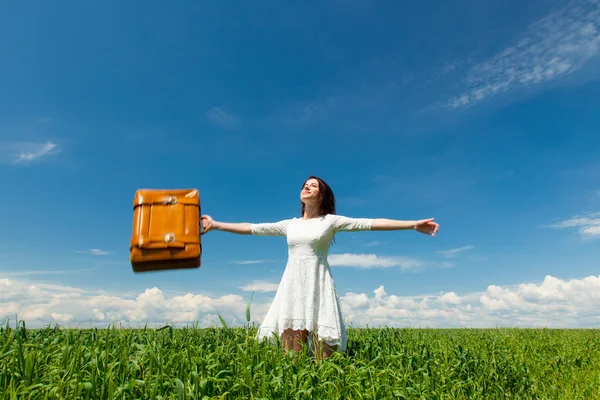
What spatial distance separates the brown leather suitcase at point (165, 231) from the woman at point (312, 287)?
140 centimetres

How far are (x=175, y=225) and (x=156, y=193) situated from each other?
1.65ft

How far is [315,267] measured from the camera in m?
6.68

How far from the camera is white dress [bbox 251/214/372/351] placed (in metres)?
6.50

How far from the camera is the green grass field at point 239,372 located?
4285 mm

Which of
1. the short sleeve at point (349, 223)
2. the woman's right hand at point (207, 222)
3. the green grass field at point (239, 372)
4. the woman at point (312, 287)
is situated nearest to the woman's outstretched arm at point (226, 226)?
the woman's right hand at point (207, 222)

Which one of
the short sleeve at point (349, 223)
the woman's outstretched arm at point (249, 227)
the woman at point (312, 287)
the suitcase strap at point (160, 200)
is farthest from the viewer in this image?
the woman's outstretched arm at point (249, 227)

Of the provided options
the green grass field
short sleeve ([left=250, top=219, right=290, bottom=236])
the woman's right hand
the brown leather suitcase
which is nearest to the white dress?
short sleeve ([left=250, top=219, right=290, bottom=236])

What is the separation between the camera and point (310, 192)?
715cm

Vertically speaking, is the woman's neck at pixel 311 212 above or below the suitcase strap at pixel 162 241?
above

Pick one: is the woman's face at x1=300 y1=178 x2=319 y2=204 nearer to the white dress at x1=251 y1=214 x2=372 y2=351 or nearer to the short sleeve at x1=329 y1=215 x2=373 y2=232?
the white dress at x1=251 y1=214 x2=372 y2=351

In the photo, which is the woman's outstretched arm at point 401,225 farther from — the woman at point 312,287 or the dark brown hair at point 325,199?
the dark brown hair at point 325,199

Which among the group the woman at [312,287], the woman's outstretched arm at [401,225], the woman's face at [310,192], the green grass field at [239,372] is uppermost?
the woman's face at [310,192]

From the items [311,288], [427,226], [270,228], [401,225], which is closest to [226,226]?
[270,228]

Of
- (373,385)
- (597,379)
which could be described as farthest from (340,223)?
(597,379)
